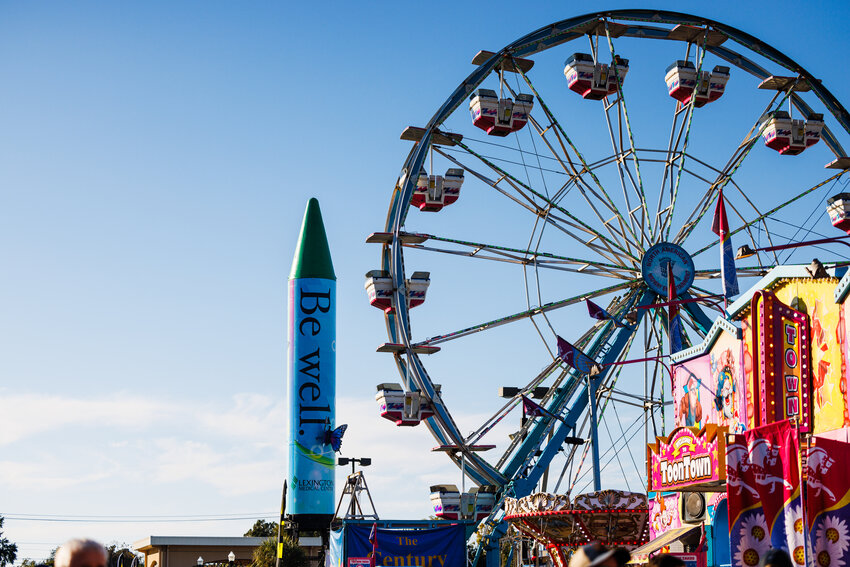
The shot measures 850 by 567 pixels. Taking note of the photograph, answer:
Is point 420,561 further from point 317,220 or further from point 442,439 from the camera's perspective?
point 317,220

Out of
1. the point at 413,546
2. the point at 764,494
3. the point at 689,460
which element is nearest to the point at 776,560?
the point at 764,494

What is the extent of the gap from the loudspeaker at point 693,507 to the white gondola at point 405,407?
10306mm

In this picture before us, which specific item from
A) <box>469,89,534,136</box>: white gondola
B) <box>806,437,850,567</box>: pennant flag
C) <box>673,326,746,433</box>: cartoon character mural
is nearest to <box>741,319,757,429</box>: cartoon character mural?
<box>673,326,746,433</box>: cartoon character mural

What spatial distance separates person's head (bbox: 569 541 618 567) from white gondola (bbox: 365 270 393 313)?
24.5 meters

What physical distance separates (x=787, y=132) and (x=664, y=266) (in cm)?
510

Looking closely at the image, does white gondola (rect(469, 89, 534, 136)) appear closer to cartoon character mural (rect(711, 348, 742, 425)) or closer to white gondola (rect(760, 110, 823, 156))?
white gondola (rect(760, 110, 823, 156))

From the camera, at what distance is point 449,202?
101 feet

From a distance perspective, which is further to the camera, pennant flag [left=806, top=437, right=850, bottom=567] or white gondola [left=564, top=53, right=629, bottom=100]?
white gondola [left=564, top=53, right=629, bottom=100]

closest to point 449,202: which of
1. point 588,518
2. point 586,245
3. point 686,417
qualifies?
point 586,245

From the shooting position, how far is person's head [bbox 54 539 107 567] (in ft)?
16.8

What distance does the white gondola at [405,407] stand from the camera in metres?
29.9

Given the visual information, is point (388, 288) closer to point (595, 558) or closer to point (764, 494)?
point (764, 494)

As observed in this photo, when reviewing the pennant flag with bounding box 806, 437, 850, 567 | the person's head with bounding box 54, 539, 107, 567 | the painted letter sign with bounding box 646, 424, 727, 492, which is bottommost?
the person's head with bounding box 54, 539, 107, 567

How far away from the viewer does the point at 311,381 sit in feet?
133
